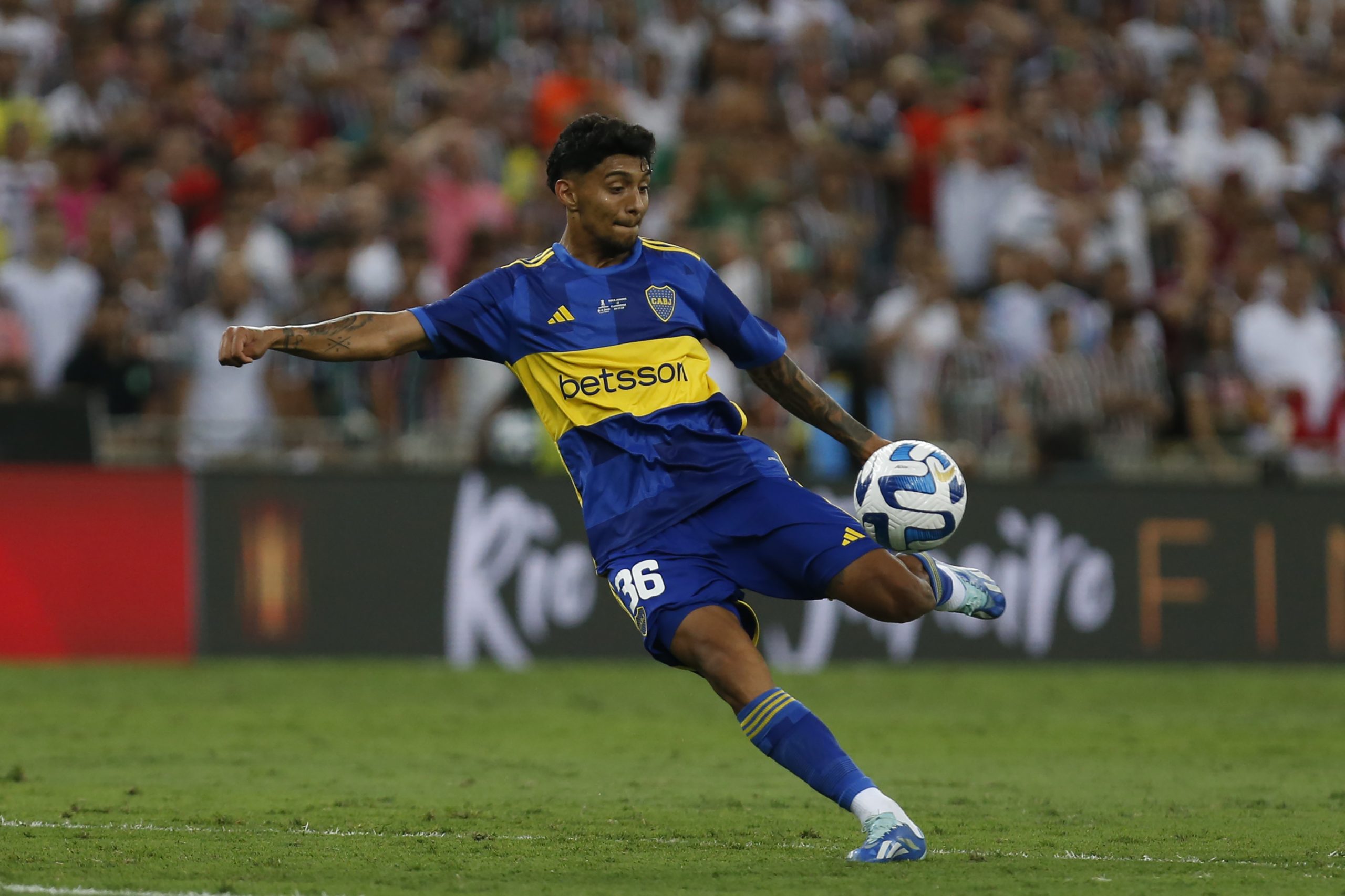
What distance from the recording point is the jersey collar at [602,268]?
6664 mm

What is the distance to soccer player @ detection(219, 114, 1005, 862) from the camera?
6.35 meters

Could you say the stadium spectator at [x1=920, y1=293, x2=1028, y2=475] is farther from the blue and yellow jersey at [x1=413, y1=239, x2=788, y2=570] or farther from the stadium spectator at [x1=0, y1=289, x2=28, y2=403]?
the blue and yellow jersey at [x1=413, y1=239, x2=788, y2=570]

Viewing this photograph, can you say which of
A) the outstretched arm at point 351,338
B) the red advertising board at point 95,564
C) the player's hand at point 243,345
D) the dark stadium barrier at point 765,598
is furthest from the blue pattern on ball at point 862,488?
the red advertising board at point 95,564

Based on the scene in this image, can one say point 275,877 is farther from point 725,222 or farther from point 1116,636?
point 725,222

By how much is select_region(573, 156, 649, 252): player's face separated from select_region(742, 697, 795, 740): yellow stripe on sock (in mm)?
1668

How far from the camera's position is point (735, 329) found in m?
6.77

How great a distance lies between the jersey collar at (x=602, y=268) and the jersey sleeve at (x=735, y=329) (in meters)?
0.26

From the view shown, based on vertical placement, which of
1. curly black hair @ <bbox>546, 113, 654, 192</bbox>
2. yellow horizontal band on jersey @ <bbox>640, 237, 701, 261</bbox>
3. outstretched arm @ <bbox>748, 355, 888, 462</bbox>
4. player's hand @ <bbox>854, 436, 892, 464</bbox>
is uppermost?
curly black hair @ <bbox>546, 113, 654, 192</bbox>

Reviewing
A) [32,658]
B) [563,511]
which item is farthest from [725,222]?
[32,658]

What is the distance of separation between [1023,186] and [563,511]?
5289 millimetres

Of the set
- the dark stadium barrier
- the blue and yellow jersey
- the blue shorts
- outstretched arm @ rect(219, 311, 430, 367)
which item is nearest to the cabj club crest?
the blue and yellow jersey

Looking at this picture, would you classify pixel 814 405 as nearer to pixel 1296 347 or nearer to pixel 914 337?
pixel 914 337

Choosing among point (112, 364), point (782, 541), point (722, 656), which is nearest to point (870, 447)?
point (782, 541)

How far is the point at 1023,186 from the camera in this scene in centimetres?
1630
